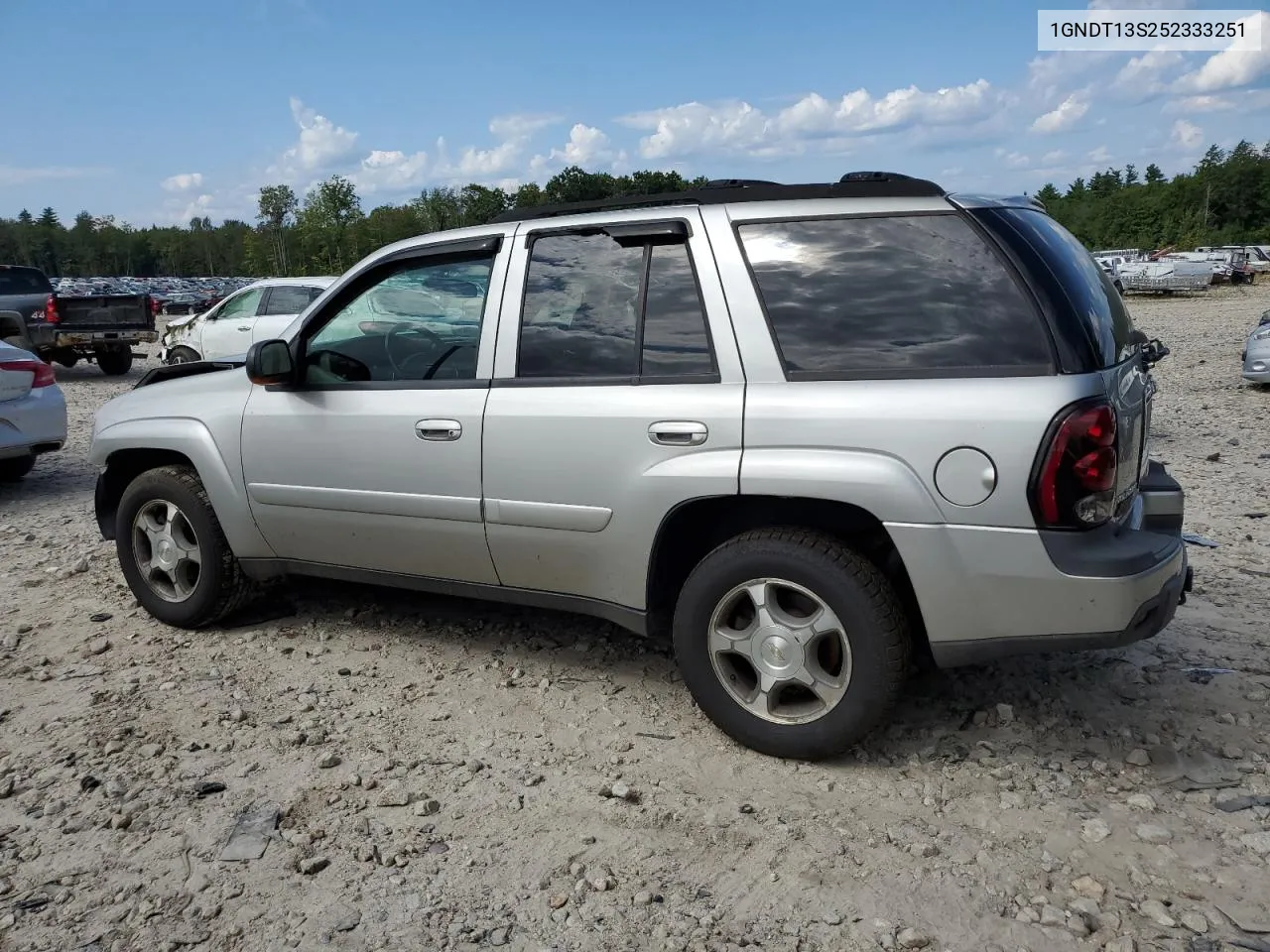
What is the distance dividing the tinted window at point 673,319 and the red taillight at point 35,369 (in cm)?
654

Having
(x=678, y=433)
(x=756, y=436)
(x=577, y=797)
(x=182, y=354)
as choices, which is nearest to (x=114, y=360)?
(x=182, y=354)

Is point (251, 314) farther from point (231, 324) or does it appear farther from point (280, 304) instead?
point (280, 304)

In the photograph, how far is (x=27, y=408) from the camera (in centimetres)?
804

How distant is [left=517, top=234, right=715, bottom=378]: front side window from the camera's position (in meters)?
3.61

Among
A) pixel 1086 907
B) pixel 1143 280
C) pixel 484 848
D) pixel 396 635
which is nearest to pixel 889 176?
pixel 1086 907

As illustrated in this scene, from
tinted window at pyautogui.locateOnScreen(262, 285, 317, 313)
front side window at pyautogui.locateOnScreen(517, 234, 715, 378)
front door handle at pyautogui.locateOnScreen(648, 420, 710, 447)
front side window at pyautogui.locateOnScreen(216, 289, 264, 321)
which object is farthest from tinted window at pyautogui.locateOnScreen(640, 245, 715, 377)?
front side window at pyautogui.locateOnScreen(216, 289, 264, 321)

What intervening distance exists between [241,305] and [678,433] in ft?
46.0

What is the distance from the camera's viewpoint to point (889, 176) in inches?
141

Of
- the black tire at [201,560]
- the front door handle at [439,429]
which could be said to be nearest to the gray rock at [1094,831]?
the front door handle at [439,429]

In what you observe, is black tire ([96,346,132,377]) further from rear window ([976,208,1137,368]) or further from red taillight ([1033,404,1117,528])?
red taillight ([1033,404,1117,528])

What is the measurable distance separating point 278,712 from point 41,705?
39.4 inches

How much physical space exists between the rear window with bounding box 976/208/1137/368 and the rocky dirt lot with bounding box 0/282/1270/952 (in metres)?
1.40

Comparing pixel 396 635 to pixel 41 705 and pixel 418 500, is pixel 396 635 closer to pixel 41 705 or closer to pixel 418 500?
pixel 418 500

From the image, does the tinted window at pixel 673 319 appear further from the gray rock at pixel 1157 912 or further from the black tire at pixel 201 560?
the black tire at pixel 201 560
